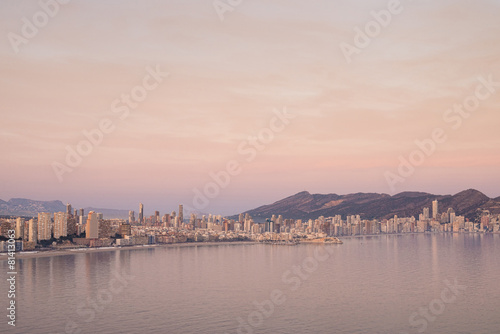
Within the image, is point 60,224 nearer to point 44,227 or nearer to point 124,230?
point 44,227

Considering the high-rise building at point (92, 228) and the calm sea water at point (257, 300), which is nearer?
the calm sea water at point (257, 300)

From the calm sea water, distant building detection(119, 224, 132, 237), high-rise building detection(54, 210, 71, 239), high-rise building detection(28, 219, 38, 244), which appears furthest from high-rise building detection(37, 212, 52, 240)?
the calm sea water

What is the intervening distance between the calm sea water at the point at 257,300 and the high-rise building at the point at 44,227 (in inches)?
2111

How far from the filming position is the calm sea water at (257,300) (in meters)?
A: 34.6

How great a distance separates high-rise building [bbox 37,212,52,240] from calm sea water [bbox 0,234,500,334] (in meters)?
53.6

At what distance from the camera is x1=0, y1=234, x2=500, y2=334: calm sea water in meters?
34.6

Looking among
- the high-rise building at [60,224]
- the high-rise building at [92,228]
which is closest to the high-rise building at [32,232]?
the high-rise building at [60,224]

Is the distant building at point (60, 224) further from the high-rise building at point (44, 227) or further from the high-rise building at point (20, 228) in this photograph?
the high-rise building at point (20, 228)

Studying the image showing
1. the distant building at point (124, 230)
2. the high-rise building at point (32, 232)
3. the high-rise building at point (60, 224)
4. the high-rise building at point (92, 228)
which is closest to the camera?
the high-rise building at point (32, 232)

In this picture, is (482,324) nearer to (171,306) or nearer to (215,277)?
(171,306)

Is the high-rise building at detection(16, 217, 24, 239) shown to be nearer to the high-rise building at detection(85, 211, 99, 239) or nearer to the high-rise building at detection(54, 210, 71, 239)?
the high-rise building at detection(54, 210, 71, 239)

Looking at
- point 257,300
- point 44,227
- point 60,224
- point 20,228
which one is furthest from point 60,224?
point 257,300

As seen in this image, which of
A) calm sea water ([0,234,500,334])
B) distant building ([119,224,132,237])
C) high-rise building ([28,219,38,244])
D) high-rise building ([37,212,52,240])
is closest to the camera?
calm sea water ([0,234,500,334])

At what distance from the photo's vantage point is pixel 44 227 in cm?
12306
